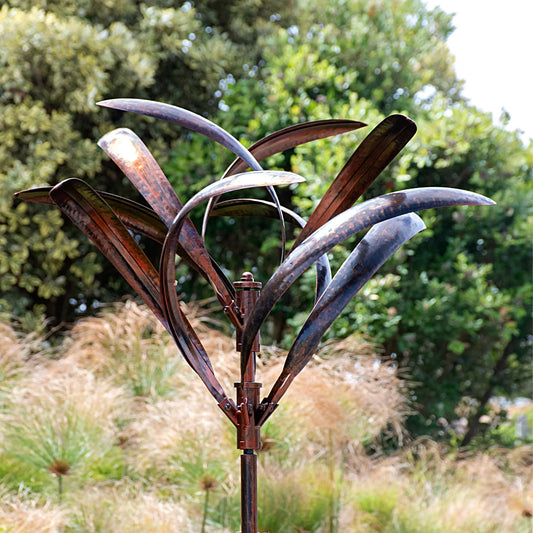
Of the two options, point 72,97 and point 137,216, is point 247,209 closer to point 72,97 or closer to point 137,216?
point 137,216

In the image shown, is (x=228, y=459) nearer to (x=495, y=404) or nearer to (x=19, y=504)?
(x=19, y=504)

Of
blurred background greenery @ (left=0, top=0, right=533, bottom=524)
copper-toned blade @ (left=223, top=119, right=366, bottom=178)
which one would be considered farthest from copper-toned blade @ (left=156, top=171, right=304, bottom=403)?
blurred background greenery @ (left=0, top=0, right=533, bottom=524)

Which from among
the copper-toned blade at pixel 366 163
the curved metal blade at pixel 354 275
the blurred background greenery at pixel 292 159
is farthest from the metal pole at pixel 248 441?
the blurred background greenery at pixel 292 159

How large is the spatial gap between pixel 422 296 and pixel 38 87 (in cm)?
332

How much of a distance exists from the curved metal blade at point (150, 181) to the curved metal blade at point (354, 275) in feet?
0.97

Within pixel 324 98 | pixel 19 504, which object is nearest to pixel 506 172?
pixel 324 98

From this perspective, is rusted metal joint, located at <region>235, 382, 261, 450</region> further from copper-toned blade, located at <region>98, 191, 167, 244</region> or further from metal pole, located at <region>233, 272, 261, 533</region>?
copper-toned blade, located at <region>98, 191, 167, 244</region>

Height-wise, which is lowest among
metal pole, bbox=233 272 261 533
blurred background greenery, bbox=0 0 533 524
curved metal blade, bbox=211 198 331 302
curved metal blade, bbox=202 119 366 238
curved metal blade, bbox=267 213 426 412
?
metal pole, bbox=233 272 261 533

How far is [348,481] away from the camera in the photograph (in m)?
3.62

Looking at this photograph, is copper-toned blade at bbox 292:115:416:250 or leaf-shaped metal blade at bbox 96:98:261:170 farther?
leaf-shaped metal blade at bbox 96:98:261:170

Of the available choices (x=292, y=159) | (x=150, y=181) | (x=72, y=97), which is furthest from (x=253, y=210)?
(x=72, y=97)

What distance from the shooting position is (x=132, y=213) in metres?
1.73

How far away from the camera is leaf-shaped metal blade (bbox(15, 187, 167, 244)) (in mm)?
1684

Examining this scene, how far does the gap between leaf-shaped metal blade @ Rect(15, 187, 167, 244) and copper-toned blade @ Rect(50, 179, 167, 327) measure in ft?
0.64
